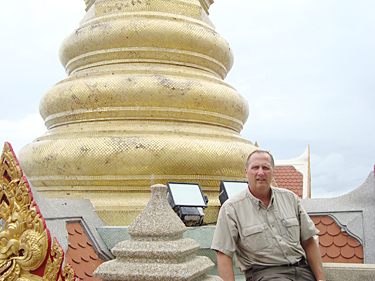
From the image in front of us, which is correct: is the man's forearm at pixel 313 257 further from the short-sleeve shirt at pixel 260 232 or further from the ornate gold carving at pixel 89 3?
the ornate gold carving at pixel 89 3

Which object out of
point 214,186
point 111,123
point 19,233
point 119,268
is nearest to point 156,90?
point 111,123

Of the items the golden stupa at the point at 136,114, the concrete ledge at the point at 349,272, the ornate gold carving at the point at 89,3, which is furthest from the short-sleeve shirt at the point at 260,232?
the ornate gold carving at the point at 89,3

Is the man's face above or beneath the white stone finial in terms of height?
above

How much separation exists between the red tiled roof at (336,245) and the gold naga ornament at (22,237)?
3017mm

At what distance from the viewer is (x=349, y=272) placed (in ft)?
9.93

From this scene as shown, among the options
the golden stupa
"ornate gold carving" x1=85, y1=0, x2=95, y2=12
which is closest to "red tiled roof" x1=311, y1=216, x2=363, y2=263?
the golden stupa

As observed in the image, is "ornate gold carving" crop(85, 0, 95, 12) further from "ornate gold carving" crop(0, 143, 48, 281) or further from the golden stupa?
"ornate gold carving" crop(0, 143, 48, 281)

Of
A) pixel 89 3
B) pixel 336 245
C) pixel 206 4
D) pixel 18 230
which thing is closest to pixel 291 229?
pixel 18 230

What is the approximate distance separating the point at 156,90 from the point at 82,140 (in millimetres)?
977

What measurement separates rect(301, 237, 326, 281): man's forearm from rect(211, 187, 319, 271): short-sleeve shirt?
0.06m

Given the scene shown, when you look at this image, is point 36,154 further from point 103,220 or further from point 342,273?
point 342,273

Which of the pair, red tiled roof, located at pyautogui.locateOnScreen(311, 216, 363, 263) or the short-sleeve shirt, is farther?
red tiled roof, located at pyautogui.locateOnScreen(311, 216, 363, 263)

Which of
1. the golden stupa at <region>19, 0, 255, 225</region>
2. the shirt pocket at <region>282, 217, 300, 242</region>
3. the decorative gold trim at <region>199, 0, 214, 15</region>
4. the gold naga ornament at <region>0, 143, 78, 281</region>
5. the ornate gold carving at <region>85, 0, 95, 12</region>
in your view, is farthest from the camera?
the decorative gold trim at <region>199, 0, 214, 15</region>

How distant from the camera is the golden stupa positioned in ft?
13.9
